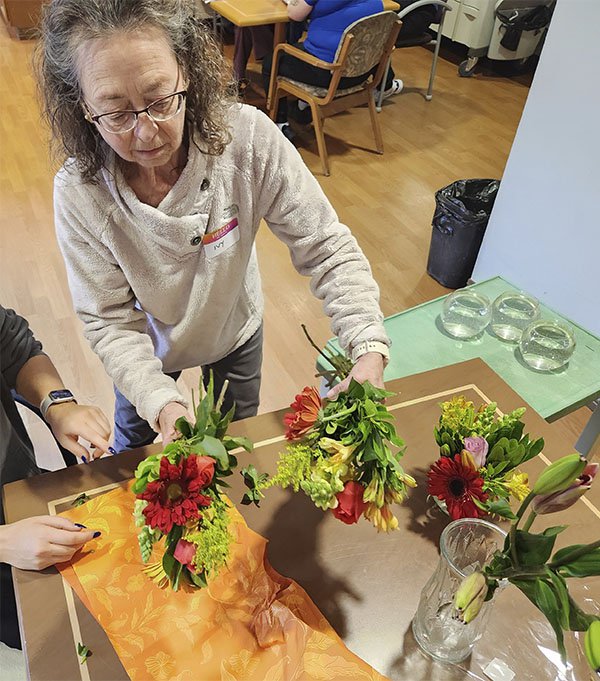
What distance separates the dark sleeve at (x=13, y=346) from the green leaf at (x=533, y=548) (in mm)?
971

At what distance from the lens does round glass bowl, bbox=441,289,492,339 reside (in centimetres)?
189

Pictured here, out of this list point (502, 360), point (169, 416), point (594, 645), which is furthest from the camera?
point (502, 360)

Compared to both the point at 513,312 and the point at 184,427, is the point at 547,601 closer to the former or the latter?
the point at 184,427

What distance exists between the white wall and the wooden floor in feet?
1.55

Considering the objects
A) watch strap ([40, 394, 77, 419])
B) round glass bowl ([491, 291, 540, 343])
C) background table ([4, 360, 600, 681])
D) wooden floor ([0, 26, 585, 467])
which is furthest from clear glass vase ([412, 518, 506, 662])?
round glass bowl ([491, 291, 540, 343])

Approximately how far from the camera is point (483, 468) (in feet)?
3.27

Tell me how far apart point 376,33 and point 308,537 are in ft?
10.3

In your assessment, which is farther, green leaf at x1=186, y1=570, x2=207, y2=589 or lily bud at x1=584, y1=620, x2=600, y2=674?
green leaf at x1=186, y1=570, x2=207, y2=589

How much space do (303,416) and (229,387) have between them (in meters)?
0.77

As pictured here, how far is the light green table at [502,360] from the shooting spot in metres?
1.72

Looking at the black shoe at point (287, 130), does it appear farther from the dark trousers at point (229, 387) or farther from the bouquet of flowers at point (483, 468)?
the bouquet of flowers at point (483, 468)

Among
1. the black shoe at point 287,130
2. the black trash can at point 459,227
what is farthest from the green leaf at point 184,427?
the black shoe at point 287,130

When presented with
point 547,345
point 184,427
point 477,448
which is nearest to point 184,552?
point 184,427

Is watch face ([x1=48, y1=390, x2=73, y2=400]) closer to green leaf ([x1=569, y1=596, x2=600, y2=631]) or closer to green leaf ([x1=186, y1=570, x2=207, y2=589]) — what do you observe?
green leaf ([x1=186, y1=570, x2=207, y2=589])
